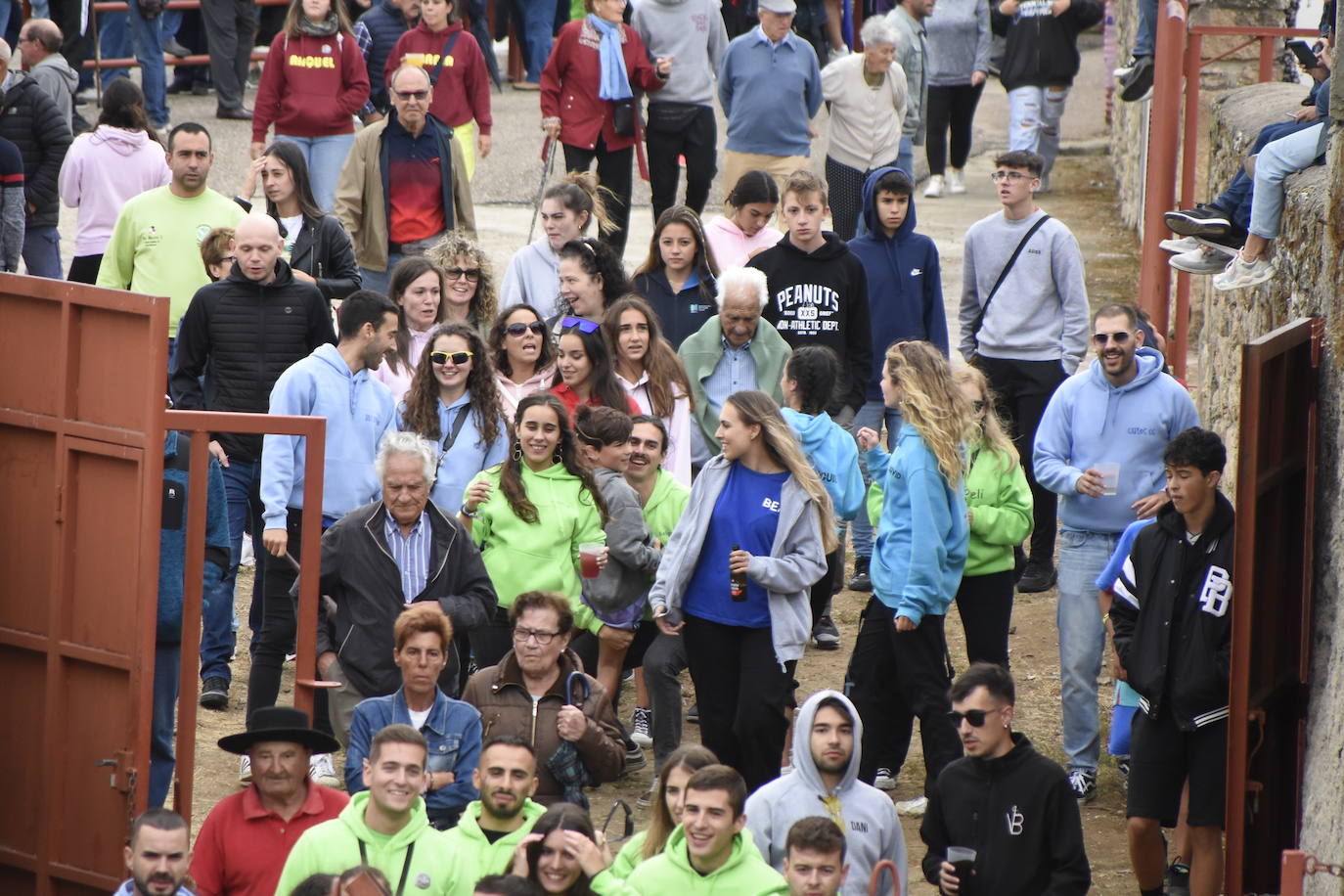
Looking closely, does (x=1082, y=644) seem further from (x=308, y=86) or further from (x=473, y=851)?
(x=308, y=86)

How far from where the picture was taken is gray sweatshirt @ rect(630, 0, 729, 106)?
1339cm

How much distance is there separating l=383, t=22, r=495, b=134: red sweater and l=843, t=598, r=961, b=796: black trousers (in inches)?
243

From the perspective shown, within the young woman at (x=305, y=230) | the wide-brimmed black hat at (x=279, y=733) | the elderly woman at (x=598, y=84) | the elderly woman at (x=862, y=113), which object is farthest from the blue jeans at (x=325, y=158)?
the wide-brimmed black hat at (x=279, y=733)

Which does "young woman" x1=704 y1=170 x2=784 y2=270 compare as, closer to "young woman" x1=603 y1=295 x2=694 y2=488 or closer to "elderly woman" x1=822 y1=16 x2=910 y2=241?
"young woman" x1=603 y1=295 x2=694 y2=488

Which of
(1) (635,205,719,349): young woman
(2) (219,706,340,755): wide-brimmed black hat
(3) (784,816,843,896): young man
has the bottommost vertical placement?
(3) (784,816,843,896): young man

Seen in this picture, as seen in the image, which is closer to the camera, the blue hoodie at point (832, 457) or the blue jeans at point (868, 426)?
the blue hoodie at point (832, 457)

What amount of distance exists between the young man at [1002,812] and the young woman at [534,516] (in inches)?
78.6

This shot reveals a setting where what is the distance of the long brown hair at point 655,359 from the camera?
28.7 feet

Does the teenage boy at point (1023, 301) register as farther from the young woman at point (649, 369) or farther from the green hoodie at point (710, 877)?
the green hoodie at point (710, 877)

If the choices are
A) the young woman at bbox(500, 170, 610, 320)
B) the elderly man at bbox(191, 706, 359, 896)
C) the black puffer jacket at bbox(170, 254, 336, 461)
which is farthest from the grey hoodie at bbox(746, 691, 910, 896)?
the young woman at bbox(500, 170, 610, 320)

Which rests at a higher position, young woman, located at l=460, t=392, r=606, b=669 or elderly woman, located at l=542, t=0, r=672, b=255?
elderly woman, located at l=542, t=0, r=672, b=255

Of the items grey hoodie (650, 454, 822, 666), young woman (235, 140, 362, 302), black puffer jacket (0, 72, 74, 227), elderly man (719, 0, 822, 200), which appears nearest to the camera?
grey hoodie (650, 454, 822, 666)

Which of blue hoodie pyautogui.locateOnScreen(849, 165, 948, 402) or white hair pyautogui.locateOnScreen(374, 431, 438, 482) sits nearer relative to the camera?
white hair pyautogui.locateOnScreen(374, 431, 438, 482)

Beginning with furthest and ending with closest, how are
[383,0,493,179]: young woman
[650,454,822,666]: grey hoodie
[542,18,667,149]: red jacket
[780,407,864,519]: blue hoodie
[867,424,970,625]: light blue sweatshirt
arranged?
[542,18,667,149]: red jacket < [383,0,493,179]: young woman < [780,407,864,519]: blue hoodie < [867,424,970,625]: light blue sweatshirt < [650,454,822,666]: grey hoodie
